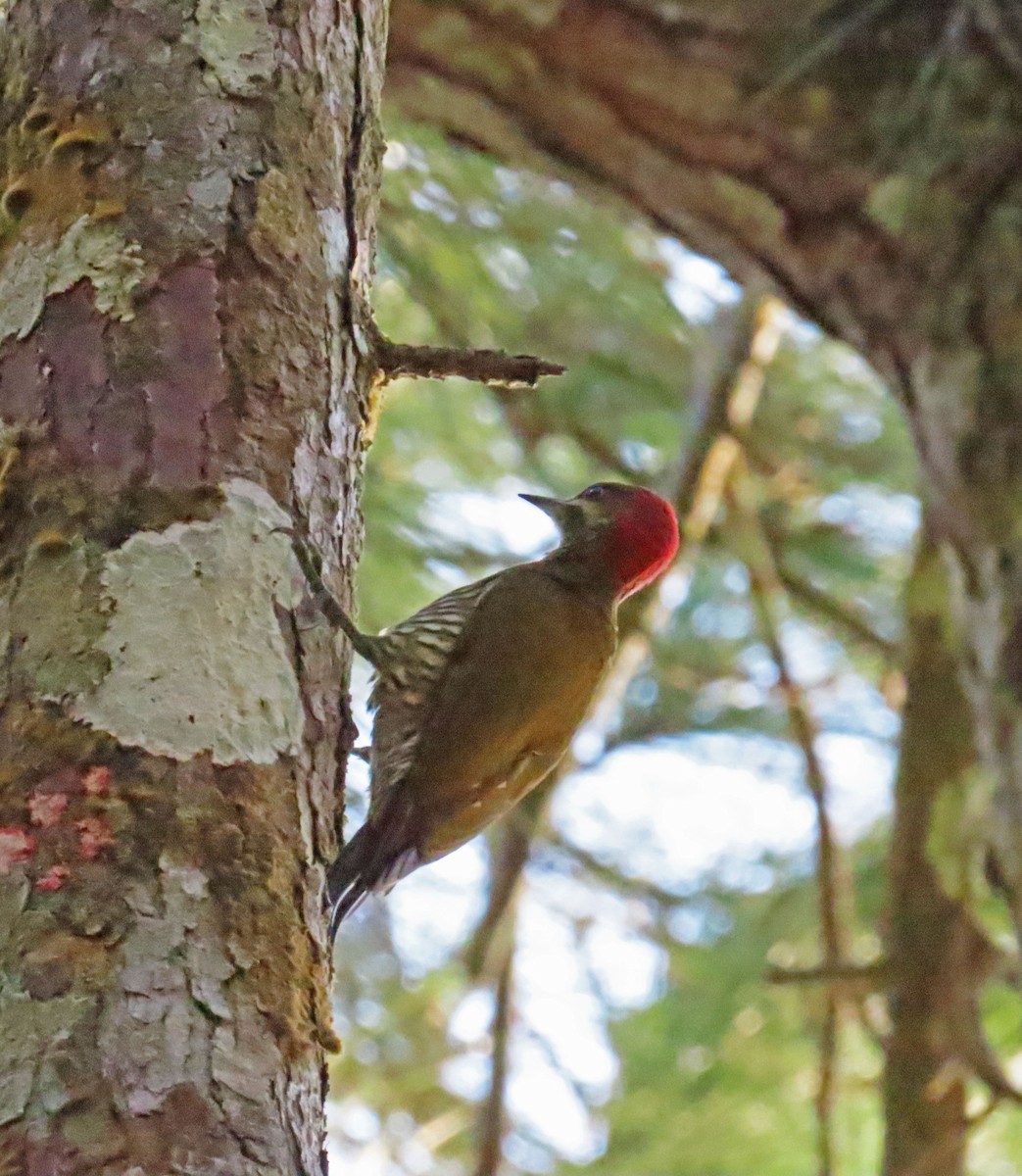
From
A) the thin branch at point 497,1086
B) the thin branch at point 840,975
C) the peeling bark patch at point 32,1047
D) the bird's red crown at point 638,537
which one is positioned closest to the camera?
the peeling bark patch at point 32,1047

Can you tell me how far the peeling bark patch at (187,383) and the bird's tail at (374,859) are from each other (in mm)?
499

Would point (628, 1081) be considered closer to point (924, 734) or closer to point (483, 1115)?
point (483, 1115)

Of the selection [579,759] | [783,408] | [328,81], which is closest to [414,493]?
[579,759]

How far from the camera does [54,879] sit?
4.13ft

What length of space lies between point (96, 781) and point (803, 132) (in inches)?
90.1

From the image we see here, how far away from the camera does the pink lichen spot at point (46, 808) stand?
1.29 m

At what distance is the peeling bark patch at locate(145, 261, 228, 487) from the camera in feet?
4.77

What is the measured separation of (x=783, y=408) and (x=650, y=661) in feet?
2.46

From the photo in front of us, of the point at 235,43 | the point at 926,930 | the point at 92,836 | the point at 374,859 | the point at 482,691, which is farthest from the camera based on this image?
the point at 926,930

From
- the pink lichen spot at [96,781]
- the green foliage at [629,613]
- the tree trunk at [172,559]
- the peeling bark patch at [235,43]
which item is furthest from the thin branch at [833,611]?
the pink lichen spot at [96,781]

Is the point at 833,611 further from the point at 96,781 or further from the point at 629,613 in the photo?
the point at 96,781

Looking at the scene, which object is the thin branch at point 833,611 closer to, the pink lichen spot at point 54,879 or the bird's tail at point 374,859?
the bird's tail at point 374,859

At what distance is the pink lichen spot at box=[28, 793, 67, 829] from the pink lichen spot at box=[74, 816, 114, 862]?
0.02 meters

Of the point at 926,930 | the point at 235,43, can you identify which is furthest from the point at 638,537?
the point at 235,43
